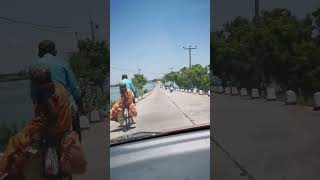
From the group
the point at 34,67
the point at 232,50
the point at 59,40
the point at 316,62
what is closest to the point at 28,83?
the point at 34,67

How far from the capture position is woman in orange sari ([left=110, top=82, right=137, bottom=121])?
197 inches

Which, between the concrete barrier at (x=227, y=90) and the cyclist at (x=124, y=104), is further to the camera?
the cyclist at (x=124, y=104)

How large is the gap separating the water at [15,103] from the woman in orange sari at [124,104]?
161 cm

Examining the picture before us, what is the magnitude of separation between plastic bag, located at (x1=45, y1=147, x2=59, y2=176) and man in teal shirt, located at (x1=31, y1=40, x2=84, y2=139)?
281mm

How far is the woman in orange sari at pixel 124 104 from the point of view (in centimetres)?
501

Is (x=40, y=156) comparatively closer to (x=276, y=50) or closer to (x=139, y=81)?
(x=276, y=50)

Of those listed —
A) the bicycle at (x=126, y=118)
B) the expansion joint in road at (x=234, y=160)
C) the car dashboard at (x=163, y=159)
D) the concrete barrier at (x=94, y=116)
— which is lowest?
the car dashboard at (x=163, y=159)

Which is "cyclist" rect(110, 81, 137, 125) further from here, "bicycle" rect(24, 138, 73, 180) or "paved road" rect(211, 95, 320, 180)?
"bicycle" rect(24, 138, 73, 180)

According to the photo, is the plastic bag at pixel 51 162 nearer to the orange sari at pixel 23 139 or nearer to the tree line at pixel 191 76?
the orange sari at pixel 23 139

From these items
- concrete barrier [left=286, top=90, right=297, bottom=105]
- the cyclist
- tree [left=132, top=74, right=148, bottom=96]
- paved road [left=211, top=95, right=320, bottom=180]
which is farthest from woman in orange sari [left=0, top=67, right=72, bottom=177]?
tree [left=132, top=74, right=148, bottom=96]

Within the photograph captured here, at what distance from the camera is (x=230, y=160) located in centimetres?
455

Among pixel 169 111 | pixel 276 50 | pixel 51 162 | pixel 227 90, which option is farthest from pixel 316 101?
pixel 169 111

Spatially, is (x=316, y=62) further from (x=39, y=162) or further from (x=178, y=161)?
(x=39, y=162)

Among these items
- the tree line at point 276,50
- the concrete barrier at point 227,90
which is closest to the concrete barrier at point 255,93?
the tree line at point 276,50
